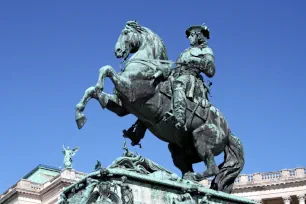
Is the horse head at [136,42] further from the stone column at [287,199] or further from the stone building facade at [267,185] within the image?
the stone column at [287,199]

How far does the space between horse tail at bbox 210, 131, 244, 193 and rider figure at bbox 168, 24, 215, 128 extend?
112cm

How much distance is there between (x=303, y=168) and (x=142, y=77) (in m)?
51.6

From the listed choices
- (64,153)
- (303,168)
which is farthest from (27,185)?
(303,168)

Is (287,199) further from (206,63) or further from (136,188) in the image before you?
(136,188)

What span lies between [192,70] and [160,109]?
1314 mm

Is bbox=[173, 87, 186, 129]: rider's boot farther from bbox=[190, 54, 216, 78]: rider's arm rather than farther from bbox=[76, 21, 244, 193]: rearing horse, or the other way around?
bbox=[190, 54, 216, 78]: rider's arm

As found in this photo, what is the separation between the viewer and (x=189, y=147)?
40.0ft

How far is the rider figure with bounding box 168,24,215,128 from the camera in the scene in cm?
1140

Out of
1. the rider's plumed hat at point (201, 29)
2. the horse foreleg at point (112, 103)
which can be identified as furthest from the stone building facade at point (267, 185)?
the horse foreleg at point (112, 103)

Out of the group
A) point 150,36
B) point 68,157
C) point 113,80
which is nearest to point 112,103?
point 113,80

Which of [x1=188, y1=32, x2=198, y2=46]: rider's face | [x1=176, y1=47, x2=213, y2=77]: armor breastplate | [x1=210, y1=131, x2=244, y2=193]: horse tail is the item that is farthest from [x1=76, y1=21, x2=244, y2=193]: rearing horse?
[x1=188, y1=32, x2=198, y2=46]: rider's face

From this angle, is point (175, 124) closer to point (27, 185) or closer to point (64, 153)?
point (64, 153)

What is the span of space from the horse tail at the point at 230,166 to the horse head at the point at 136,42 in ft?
7.00

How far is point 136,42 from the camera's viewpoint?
39.2ft
